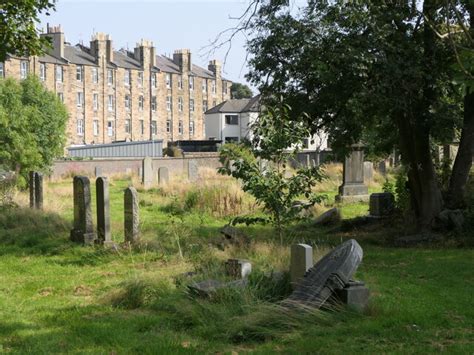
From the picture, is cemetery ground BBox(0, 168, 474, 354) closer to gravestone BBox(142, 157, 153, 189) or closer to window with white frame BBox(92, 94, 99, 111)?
gravestone BBox(142, 157, 153, 189)

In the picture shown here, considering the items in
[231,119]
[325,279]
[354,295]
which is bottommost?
[354,295]

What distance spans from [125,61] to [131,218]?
234 ft

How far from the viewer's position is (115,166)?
4869cm

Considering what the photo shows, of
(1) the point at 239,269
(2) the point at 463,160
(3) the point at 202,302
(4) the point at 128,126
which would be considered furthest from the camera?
(4) the point at 128,126

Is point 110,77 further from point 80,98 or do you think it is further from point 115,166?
point 115,166

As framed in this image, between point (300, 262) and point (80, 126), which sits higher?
point (80, 126)

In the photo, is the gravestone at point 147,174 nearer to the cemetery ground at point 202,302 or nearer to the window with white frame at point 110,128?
the cemetery ground at point 202,302

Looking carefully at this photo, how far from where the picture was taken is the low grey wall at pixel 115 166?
4319cm

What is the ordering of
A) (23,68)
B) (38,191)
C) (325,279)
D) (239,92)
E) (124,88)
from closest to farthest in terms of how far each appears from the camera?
(325,279) < (38,191) < (23,68) < (124,88) < (239,92)

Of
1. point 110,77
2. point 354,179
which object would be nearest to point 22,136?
point 354,179

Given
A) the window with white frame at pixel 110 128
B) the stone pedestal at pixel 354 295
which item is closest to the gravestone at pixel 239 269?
the stone pedestal at pixel 354 295

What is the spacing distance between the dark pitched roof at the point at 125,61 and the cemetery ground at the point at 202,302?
219 feet

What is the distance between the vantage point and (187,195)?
22297mm

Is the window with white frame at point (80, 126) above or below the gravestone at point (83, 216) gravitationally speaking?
above
